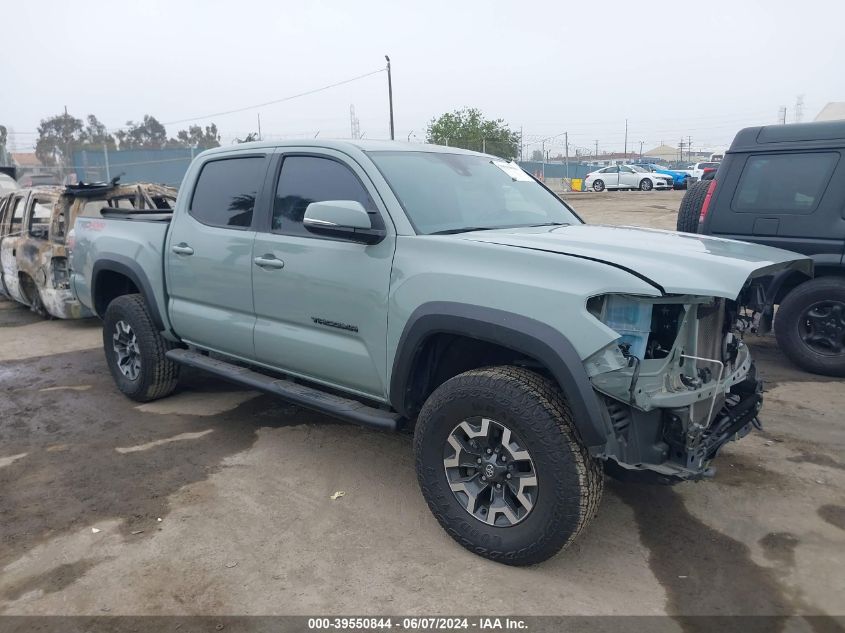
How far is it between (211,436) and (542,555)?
265cm

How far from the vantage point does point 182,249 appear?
4668mm

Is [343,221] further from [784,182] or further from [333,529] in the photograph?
[784,182]

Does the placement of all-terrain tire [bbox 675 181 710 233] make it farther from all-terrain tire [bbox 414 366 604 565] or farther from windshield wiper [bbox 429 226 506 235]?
all-terrain tire [bbox 414 366 604 565]

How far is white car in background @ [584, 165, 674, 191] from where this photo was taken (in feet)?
113

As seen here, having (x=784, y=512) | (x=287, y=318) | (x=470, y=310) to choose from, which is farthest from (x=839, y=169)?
(x=287, y=318)

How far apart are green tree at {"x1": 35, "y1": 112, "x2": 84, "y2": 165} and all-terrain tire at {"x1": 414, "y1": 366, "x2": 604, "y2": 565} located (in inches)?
2542

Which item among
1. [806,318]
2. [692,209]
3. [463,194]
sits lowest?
[806,318]

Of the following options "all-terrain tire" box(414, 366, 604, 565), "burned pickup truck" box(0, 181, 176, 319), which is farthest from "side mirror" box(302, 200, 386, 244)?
"burned pickup truck" box(0, 181, 176, 319)

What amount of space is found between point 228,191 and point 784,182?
185 inches

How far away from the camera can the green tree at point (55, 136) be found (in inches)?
2349

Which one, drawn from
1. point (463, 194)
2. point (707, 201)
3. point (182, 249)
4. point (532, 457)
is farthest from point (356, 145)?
point (707, 201)

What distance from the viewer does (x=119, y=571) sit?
311 centimetres

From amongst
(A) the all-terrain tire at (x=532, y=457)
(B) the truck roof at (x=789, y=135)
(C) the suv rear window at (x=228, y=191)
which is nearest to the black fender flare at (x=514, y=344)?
(A) the all-terrain tire at (x=532, y=457)

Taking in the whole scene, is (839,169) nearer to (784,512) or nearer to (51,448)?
(784,512)
